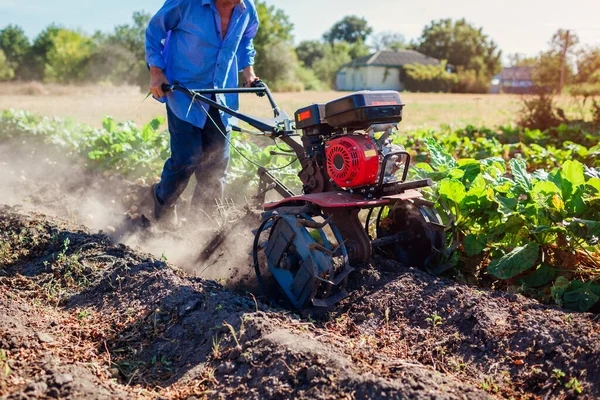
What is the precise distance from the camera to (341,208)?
3.31 metres

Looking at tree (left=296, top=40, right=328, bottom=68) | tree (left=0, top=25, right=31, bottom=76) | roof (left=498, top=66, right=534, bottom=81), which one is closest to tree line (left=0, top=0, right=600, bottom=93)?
tree (left=0, top=25, right=31, bottom=76)

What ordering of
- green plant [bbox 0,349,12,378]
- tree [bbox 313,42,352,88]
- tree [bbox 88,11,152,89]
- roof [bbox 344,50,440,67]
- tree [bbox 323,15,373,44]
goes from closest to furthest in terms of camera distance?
green plant [bbox 0,349,12,378]
tree [bbox 88,11,152,89]
roof [bbox 344,50,440,67]
tree [bbox 313,42,352,88]
tree [bbox 323,15,373,44]

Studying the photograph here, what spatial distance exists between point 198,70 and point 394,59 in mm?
60174

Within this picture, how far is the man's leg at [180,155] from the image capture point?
14.8ft

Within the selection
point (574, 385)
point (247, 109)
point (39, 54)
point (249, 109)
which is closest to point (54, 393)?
point (574, 385)

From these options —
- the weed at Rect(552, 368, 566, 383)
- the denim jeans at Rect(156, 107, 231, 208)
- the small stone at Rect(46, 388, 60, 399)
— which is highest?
the denim jeans at Rect(156, 107, 231, 208)

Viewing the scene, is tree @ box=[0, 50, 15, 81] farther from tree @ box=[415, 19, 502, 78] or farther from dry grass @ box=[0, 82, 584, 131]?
tree @ box=[415, 19, 502, 78]

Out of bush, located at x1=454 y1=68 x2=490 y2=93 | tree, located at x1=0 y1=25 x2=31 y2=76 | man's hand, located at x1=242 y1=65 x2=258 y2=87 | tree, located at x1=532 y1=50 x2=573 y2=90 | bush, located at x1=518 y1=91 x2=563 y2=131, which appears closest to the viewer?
man's hand, located at x1=242 y1=65 x2=258 y2=87

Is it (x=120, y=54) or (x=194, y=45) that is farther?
(x=120, y=54)

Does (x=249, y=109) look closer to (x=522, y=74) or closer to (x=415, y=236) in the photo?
(x=415, y=236)

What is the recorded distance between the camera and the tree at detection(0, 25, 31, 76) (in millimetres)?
62938

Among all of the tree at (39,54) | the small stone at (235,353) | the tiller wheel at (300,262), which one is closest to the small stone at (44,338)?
the small stone at (235,353)

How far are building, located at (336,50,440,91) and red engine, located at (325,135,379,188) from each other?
54673mm

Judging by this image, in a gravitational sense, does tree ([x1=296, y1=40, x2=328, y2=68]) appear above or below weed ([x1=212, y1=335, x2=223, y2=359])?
above
